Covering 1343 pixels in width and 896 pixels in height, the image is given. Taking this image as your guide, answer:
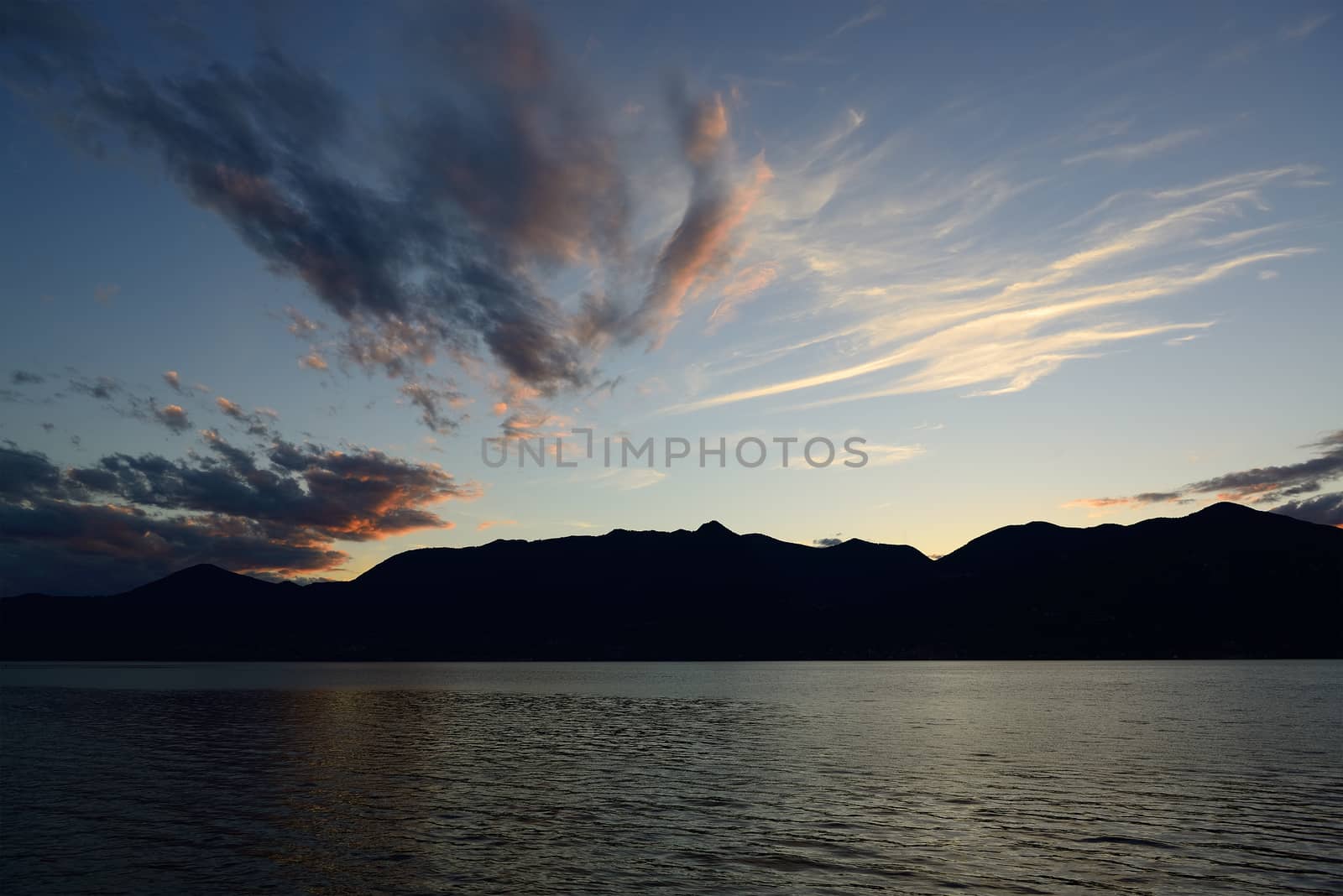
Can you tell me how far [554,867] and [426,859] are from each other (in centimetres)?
558

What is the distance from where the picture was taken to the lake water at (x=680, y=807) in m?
30.9

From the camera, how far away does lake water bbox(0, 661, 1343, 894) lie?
101 feet

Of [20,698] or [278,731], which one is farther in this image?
[20,698]

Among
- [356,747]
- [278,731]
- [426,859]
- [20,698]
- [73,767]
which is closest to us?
[426,859]

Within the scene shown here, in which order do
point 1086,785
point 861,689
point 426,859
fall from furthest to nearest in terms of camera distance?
1. point 861,689
2. point 1086,785
3. point 426,859

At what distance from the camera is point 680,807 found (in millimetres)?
44812

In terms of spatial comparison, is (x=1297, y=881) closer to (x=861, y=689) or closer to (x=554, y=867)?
(x=554, y=867)

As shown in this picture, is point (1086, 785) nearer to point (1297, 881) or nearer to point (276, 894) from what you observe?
point (1297, 881)

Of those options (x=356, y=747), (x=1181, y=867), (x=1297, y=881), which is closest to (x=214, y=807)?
(x=356, y=747)

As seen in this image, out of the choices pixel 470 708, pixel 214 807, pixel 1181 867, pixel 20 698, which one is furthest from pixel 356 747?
pixel 20 698

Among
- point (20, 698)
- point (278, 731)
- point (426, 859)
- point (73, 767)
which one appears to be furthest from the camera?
point (20, 698)

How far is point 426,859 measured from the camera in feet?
110

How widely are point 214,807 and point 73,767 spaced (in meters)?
25.0

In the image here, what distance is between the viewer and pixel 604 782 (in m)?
53.9
